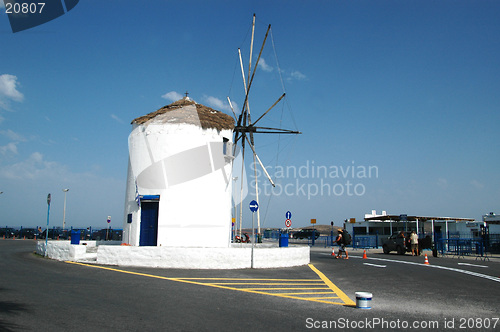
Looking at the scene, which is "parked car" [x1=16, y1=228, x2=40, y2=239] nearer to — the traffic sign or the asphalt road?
the asphalt road

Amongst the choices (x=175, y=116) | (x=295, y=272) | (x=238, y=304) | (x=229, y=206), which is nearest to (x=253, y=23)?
(x=175, y=116)

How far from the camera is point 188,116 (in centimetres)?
1930

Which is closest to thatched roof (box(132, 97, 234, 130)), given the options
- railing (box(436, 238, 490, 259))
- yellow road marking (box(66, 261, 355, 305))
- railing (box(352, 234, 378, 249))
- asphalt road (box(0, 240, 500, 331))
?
asphalt road (box(0, 240, 500, 331))

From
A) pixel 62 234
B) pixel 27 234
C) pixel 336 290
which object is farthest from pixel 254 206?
pixel 27 234

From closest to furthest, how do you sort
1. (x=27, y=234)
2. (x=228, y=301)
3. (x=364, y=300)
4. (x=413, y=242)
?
(x=364, y=300), (x=228, y=301), (x=413, y=242), (x=27, y=234)

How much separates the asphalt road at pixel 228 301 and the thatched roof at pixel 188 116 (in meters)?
7.84

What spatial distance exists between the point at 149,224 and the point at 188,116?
5601 mm

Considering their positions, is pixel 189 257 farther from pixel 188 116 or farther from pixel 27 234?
pixel 27 234

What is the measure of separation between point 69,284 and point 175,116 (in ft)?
34.5

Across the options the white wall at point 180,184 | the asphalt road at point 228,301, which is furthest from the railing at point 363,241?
the asphalt road at point 228,301

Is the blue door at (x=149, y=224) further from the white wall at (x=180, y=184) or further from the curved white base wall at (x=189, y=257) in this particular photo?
the curved white base wall at (x=189, y=257)

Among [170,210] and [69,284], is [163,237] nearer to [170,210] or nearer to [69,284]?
[170,210]

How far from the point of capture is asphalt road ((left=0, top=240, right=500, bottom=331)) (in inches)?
269

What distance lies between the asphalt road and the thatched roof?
7842 mm
